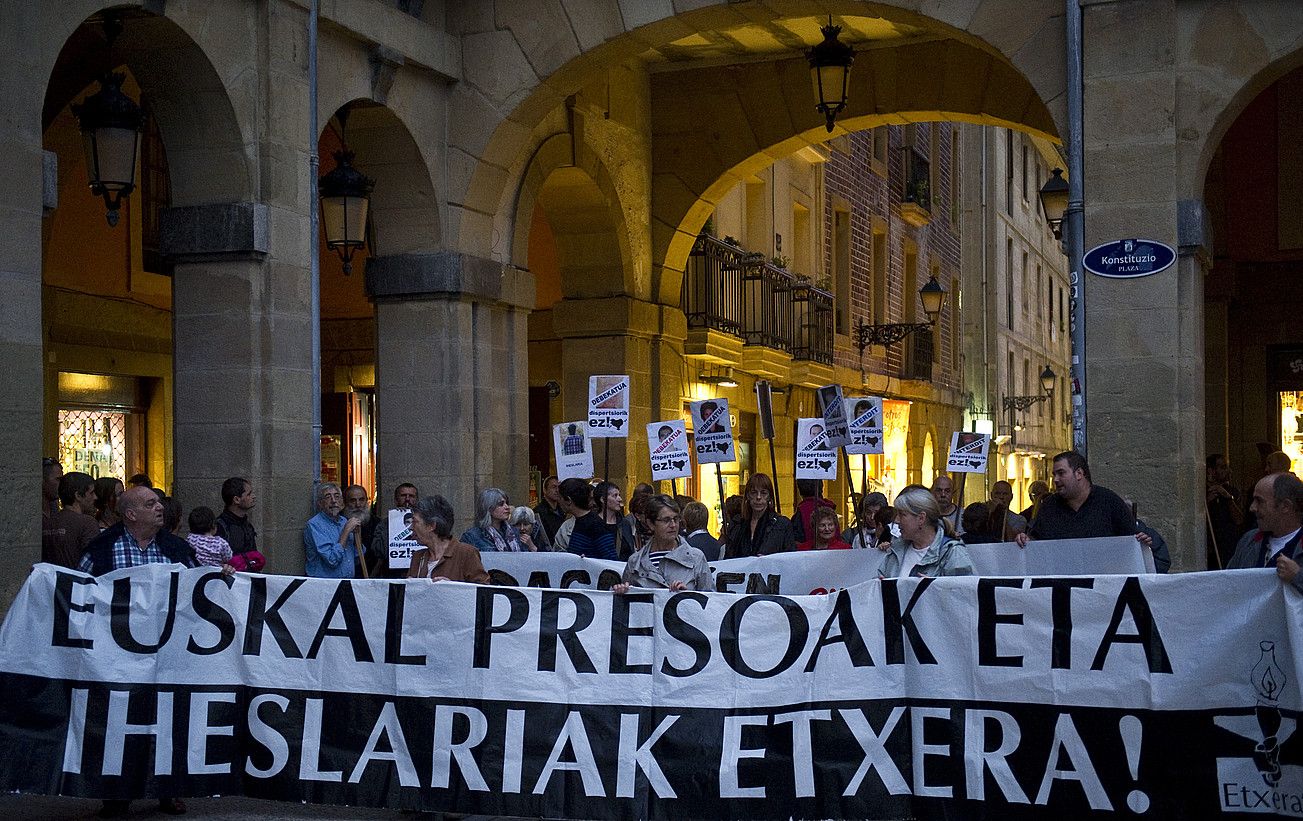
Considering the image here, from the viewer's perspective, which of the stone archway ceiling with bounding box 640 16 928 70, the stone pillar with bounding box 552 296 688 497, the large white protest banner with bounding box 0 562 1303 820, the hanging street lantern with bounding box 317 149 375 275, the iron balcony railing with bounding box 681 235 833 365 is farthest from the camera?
the iron balcony railing with bounding box 681 235 833 365

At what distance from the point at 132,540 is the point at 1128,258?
6855 mm

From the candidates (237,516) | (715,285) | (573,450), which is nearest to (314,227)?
(237,516)

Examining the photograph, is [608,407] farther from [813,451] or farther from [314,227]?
[314,227]

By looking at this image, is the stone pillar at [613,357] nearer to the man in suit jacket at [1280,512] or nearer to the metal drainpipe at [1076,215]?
the metal drainpipe at [1076,215]

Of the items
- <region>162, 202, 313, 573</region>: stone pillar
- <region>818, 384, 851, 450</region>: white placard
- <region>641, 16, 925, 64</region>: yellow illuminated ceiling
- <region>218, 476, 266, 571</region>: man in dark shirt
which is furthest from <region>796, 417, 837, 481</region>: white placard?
<region>218, 476, 266, 571</region>: man in dark shirt

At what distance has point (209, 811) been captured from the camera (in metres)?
7.89

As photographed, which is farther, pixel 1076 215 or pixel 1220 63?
pixel 1076 215

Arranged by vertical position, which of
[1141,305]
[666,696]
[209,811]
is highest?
[1141,305]

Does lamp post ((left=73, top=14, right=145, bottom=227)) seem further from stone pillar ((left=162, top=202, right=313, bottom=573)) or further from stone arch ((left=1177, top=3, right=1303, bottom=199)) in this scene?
stone arch ((left=1177, top=3, right=1303, bottom=199))

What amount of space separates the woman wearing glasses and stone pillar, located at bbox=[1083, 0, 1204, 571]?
4086 millimetres

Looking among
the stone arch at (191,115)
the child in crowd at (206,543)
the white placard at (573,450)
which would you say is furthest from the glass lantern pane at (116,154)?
the white placard at (573,450)

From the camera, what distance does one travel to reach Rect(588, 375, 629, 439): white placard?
42.7ft

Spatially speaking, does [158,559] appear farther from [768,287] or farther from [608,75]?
[768,287]

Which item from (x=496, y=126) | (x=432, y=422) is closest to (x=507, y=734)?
(x=432, y=422)
